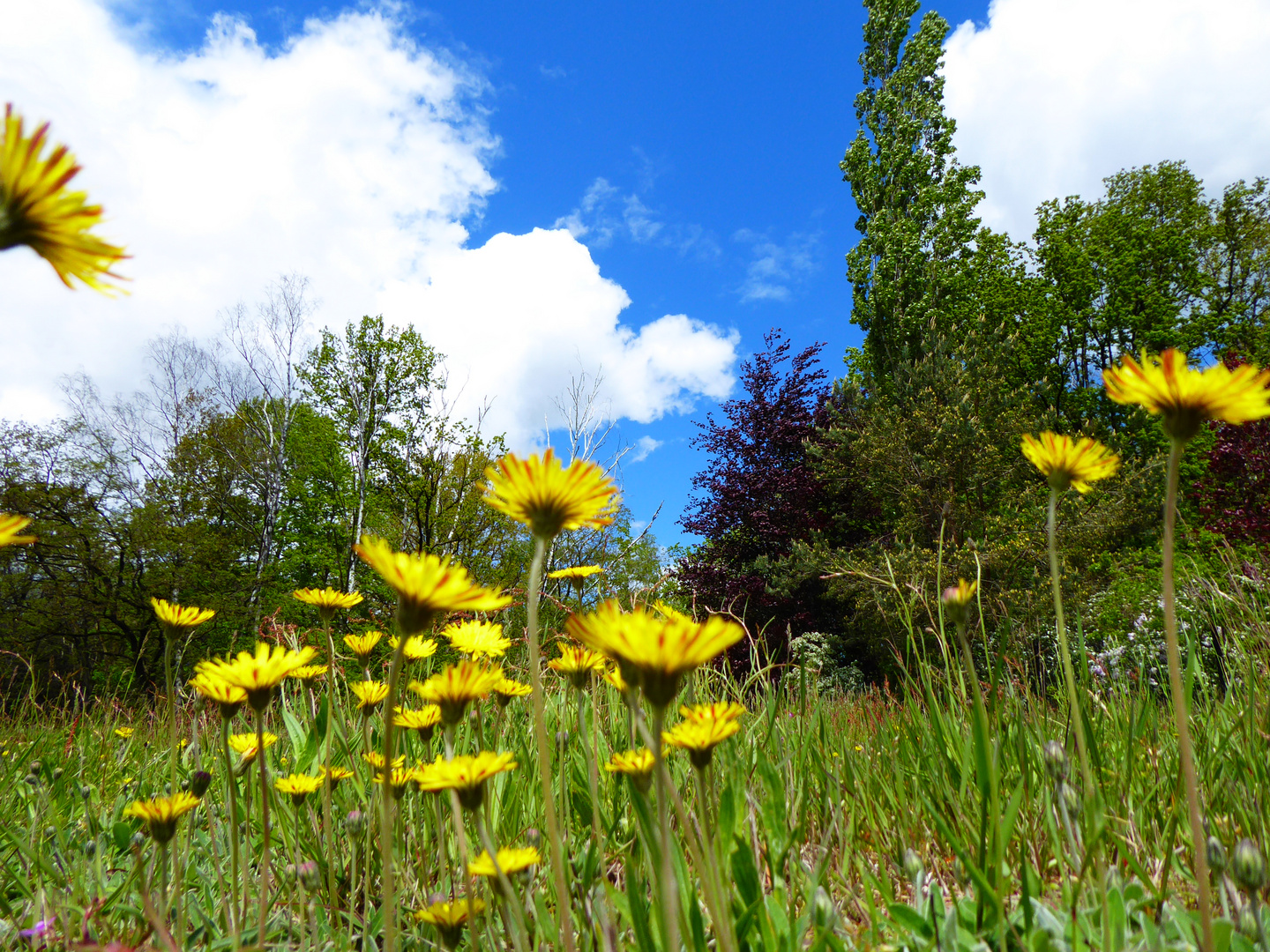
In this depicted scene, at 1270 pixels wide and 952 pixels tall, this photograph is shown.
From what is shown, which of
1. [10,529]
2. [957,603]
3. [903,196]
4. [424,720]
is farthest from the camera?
[903,196]

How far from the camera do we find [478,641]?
4.09ft

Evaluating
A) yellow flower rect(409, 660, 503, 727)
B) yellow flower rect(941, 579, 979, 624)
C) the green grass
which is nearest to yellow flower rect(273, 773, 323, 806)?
the green grass

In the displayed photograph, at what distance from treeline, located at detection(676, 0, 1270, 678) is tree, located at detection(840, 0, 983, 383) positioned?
4 centimetres

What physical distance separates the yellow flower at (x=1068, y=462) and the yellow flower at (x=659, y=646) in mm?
744

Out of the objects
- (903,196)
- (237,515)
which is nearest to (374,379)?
(237,515)

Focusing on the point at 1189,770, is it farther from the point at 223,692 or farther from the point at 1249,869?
the point at 223,692

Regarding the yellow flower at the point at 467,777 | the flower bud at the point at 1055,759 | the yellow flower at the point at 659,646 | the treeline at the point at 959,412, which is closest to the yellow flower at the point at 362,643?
the yellow flower at the point at 467,777

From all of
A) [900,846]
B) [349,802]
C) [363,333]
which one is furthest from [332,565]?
[900,846]

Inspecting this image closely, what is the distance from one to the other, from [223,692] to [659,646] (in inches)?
35.9

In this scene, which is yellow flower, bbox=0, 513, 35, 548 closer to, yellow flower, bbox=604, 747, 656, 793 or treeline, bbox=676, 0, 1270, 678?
yellow flower, bbox=604, 747, 656, 793

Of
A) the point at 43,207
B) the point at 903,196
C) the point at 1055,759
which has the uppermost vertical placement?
the point at 903,196

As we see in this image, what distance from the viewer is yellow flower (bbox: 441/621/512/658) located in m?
1.20

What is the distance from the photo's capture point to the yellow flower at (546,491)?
719mm

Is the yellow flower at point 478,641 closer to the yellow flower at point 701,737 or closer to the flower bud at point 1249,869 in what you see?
the yellow flower at point 701,737
